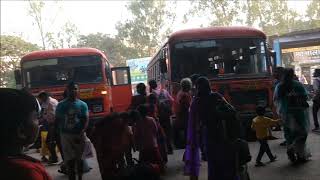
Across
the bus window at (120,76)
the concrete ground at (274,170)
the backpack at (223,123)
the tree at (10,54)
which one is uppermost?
the tree at (10,54)

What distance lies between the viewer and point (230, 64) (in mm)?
11367

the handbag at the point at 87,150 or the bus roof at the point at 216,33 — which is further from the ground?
the bus roof at the point at 216,33

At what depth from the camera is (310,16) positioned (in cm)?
5475

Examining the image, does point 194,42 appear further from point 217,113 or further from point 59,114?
point 217,113

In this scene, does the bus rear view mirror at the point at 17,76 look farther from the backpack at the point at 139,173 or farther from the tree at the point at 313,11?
the tree at the point at 313,11

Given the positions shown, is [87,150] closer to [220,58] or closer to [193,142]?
[193,142]

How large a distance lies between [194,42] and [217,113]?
6.32m

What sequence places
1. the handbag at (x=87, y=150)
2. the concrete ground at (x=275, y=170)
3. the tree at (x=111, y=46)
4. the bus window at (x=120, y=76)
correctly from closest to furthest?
1. the concrete ground at (x=275, y=170)
2. the handbag at (x=87, y=150)
3. the bus window at (x=120, y=76)
4. the tree at (x=111, y=46)

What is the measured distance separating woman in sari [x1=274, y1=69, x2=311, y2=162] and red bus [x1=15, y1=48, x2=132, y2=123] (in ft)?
22.1

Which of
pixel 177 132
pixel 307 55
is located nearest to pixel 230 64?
pixel 177 132

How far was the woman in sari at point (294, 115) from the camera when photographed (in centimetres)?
769

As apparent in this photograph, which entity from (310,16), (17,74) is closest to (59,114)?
(17,74)

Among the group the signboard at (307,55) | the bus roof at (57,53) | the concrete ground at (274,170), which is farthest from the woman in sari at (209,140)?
the signboard at (307,55)

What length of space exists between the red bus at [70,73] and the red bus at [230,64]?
110 inches
